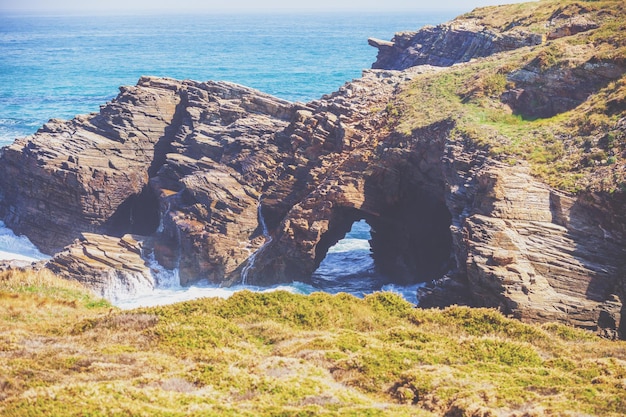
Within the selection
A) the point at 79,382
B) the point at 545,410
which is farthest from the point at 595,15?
the point at 79,382

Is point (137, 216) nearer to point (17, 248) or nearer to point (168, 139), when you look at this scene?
point (168, 139)

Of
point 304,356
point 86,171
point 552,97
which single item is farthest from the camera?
point 86,171

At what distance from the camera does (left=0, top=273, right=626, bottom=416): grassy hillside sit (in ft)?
45.4

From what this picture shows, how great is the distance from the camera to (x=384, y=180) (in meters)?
40.2

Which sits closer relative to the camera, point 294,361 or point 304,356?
point 294,361

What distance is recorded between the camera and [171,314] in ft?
69.1

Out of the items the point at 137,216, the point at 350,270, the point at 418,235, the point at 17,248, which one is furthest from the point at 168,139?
the point at 418,235

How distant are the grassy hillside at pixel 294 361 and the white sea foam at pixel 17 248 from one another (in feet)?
76.2

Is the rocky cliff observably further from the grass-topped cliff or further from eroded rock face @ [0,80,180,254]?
the grass-topped cliff

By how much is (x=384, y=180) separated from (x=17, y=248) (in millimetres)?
25703

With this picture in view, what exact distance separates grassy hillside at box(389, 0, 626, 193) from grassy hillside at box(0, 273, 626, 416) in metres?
12.2

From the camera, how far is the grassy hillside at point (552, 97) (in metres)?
32.8

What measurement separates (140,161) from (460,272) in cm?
2666

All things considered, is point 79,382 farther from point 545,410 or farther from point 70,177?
point 70,177
